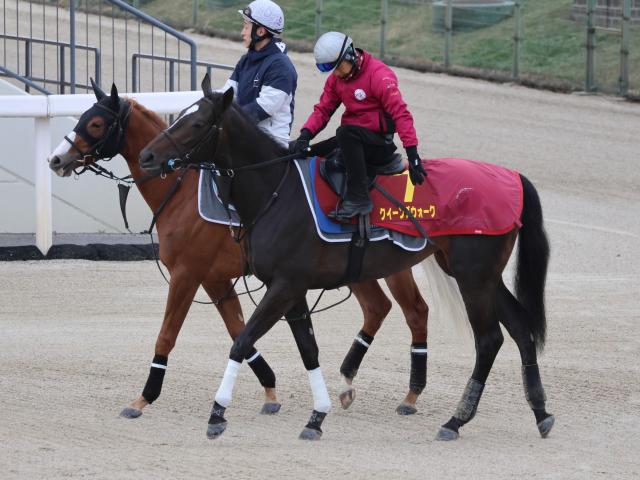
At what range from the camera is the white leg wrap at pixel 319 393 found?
Result: 25.1 feet

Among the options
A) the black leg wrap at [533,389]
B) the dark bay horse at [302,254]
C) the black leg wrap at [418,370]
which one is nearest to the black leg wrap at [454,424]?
the dark bay horse at [302,254]

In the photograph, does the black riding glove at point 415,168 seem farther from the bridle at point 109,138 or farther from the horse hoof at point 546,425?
the bridle at point 109,138

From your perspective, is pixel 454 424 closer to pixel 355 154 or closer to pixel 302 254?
pixel 302 254

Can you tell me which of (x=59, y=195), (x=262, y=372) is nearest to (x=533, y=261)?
(x=262, y=372)

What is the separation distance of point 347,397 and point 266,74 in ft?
6.71

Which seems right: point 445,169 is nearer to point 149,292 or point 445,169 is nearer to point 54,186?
point 149,292

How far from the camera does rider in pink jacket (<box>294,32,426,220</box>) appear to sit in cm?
754

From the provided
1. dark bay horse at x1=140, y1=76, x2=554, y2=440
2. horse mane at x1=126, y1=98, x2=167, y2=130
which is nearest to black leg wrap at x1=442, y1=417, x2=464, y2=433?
dark bay horse at x1=140, y1=76, x2=554, y2=440

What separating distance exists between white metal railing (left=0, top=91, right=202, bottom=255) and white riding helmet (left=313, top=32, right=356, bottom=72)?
5043mm

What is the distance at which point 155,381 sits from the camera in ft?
26.3

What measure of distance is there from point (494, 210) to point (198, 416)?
6.94ft

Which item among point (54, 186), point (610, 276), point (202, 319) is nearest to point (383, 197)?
point (202, 319)

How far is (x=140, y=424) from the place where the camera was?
7863 millimetres

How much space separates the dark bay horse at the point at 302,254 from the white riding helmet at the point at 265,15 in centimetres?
103
